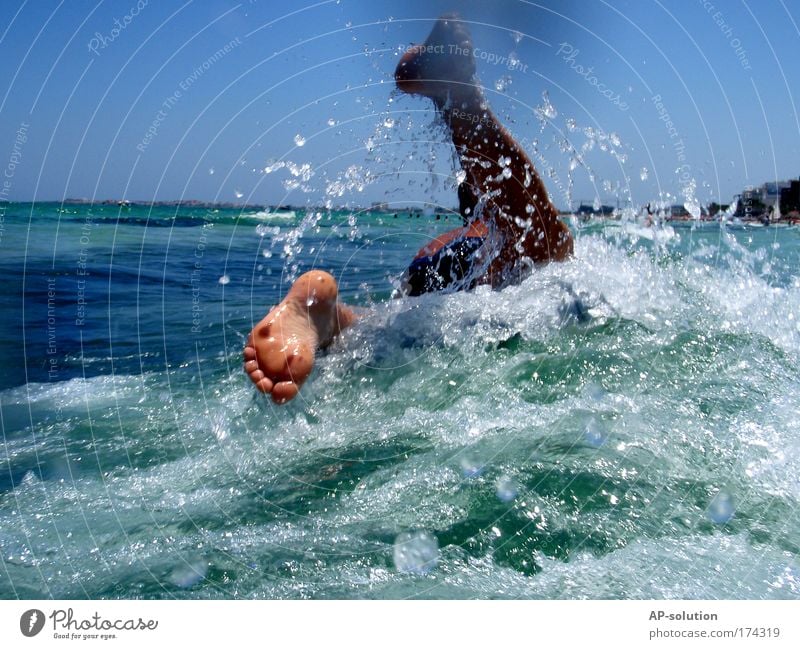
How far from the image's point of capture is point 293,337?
4.87 feet

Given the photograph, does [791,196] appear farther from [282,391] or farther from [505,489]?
[282,391]

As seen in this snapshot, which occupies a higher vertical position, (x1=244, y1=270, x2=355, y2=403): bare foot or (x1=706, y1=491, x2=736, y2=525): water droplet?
(x1=244, y1=270, x2=355, y2=403): bare foot

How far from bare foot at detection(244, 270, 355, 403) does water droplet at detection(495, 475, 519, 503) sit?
1.59ft

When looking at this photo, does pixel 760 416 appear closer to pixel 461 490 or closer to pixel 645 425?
pixel 645 425

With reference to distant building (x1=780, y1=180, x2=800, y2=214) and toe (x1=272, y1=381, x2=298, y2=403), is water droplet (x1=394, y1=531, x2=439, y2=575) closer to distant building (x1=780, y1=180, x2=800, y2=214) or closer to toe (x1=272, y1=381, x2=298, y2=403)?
toe (x1=272, y1=381, x2=298, y2=403)

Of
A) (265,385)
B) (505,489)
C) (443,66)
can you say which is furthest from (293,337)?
(443,66)

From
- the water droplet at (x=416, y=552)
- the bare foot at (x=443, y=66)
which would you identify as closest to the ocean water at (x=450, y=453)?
the water droplet at (x=416, y=552)

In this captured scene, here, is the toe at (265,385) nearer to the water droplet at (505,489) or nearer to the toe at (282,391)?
the toe at (282,391)

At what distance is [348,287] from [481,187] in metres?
1.60

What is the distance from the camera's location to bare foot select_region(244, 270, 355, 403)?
138 centimetres

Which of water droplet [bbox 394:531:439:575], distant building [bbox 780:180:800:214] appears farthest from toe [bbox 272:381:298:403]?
distant building [bbox 780:180:800:214]
